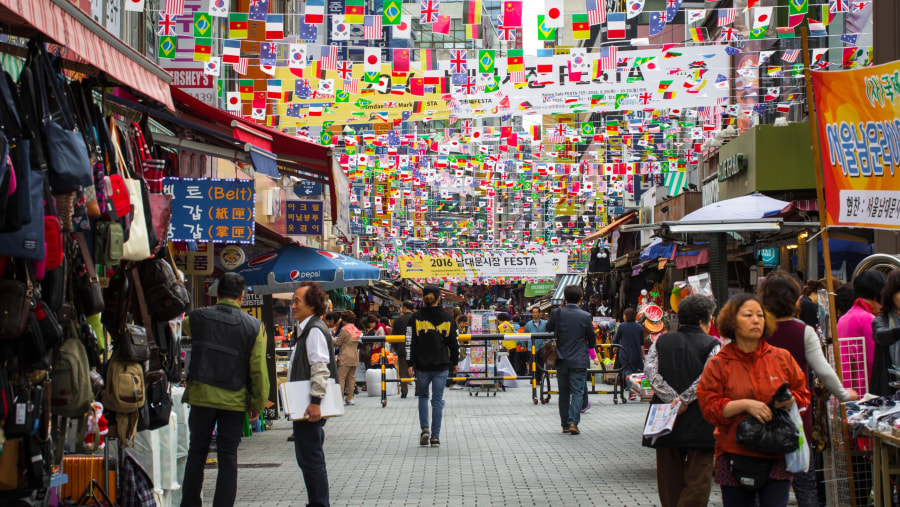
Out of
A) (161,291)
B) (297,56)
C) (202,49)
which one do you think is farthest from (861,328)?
(297,56)

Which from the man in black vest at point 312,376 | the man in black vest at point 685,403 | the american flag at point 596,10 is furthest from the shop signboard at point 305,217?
the man in black vest at point 685,403

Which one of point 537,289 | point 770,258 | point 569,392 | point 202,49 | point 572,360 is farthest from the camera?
point 537,289

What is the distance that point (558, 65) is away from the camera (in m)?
16.8

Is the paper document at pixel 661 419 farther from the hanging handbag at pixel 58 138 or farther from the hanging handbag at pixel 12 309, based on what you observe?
the hanging handbag at pixel 12 309

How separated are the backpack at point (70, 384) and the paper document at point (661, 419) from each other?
3844 mm

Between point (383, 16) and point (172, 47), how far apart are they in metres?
3.48

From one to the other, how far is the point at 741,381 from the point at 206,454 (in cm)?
382

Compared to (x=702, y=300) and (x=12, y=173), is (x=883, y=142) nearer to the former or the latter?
(x=702, y=300)

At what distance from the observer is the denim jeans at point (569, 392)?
523 inches

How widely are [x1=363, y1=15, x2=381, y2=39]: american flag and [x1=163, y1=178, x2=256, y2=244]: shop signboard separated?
4905 millimetres

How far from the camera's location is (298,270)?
13.1 m

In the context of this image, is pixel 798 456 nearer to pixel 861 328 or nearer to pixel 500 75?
pixel 861 328

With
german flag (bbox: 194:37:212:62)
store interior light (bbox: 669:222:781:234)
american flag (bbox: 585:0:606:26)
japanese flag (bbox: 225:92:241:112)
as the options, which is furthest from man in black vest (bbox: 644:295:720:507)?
japanese flag (bbox: 225:92:241:112)

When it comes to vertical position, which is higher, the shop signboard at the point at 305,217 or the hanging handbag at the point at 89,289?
the shop signboard at the point at 305,217
